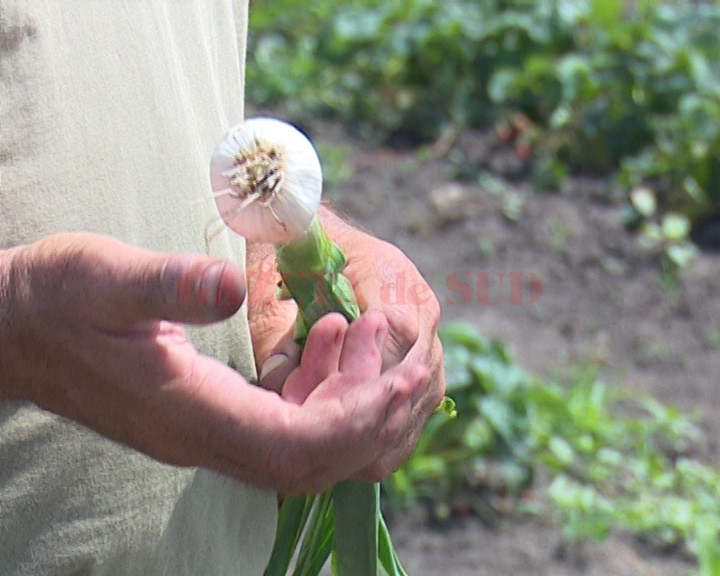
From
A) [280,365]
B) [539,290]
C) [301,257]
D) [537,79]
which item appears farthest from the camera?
[537,79]

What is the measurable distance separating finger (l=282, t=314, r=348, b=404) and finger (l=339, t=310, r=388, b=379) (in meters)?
0.02

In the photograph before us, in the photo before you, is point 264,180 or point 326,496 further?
point 326,496

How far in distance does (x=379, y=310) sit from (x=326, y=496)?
25 centimetres

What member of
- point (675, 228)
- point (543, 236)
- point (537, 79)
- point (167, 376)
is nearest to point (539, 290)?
point (543, 236)

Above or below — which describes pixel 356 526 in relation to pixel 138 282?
below

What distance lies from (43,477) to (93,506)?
7 cm

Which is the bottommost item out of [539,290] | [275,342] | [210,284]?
[539,290]

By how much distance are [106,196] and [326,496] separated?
461mm

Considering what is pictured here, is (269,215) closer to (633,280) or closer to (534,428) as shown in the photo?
(534,428)

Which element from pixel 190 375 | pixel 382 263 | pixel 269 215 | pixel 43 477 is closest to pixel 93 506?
pixel 43 477

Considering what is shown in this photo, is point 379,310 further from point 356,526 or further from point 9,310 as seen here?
point 9,310

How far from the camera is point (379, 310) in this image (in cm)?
134

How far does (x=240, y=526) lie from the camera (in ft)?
4.66

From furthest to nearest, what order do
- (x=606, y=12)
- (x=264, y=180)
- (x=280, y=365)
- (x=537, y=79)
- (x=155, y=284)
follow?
(x=606, y=12) < (x=537, y=79) < (x=280, y=365) < (x=264, y=180) < (x=155, y=284)
